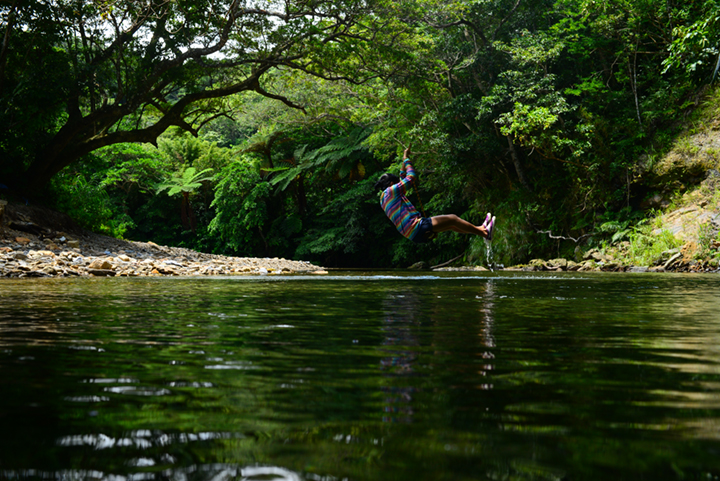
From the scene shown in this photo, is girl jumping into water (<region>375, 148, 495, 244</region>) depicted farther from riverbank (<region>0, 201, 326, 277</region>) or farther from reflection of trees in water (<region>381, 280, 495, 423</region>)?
riverbank (<region>0, 201, 326, 277</region>)

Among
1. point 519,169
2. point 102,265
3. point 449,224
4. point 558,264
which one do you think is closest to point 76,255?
point 102,265

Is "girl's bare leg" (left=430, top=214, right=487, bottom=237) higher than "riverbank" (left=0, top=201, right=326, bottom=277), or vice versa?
"girl's bare leg" (left=430, top=214, right=487, bottom=237)

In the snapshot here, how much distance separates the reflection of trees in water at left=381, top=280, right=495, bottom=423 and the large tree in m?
11.6

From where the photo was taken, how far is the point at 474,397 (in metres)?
1.75

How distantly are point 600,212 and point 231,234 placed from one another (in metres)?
18.0

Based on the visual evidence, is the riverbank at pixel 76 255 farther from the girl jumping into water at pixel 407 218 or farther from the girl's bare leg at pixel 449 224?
the girl's bare leg at pixel 449 224

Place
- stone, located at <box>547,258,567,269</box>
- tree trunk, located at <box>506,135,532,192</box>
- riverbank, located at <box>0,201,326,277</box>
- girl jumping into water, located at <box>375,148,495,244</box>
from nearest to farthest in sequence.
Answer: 1. girl jumping into water, located at <box>375,148,495,244</box>
2. riverbank, located at <box>0,201,326,277</box>
3. stone, located at <box>547,258,567,269</box>
4. tree trunk, located at <box>506,135,532,192</box>

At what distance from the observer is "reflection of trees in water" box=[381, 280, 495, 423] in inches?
69.2

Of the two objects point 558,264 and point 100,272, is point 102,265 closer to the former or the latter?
point 100,272

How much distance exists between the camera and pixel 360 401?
1717mm

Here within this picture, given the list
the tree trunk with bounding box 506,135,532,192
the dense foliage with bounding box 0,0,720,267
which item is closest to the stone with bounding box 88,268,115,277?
the dense foliage with bounding box 0,0,720,267

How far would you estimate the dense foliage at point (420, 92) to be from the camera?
48.6 ft

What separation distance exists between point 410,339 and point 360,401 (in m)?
1.31

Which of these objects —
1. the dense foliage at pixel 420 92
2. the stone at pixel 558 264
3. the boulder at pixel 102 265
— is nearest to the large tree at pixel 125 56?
the dense foliage at pixel 420 92
